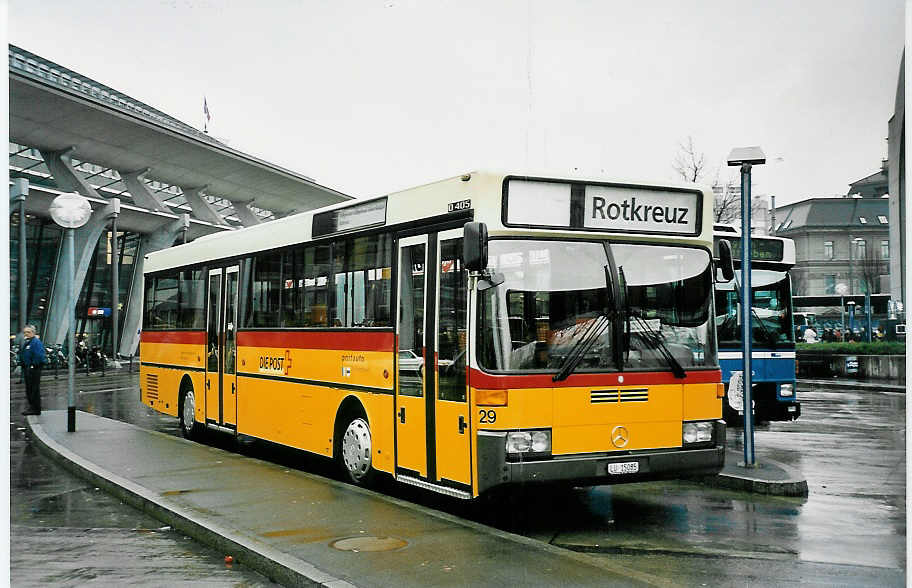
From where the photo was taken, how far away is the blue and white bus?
16.6 m

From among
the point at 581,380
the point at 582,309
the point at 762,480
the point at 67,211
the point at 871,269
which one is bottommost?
the point at 762,480

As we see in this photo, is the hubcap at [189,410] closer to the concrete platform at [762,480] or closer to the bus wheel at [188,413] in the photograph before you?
the bus wheel at [188,413]

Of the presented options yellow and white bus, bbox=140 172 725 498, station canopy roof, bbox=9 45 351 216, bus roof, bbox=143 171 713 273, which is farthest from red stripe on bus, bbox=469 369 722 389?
station canopy roof, bbox=9 45 351 216

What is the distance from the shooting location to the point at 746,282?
38.1ft

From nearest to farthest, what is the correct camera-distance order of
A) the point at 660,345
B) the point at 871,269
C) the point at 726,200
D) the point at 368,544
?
the point at 368,544
the point at 660,345
the point at 726,200
the point at 871,269

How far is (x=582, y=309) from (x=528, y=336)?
54 centimetres

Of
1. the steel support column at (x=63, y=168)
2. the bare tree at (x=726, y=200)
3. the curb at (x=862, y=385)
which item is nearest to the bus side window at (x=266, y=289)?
the bare tree at (x=726, y=200)

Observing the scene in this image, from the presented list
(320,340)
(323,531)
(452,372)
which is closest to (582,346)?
(452,372)

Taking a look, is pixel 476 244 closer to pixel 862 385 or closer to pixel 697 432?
pixel 697 432

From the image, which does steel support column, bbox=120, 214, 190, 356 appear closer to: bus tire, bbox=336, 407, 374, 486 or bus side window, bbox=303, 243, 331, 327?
bus side window, bbox=303, 243, 331, 327

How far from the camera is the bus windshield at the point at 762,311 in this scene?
Result: 54.7ft

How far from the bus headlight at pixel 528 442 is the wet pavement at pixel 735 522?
1.22 feet

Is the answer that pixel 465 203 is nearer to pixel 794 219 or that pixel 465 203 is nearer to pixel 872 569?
pixel 872 569

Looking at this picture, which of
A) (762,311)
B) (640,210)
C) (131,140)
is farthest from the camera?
(131,140)
